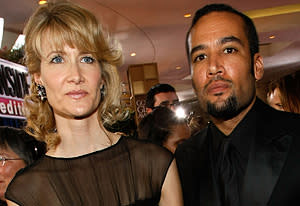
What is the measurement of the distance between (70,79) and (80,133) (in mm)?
249

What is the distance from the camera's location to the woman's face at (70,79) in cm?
159

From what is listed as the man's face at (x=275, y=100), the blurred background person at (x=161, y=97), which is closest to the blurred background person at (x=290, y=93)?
the man's face at (x=275, y=100)

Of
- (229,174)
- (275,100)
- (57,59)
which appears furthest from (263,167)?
(275,100)

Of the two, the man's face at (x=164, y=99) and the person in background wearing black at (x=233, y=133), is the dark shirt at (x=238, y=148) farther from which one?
the man's face at (x=164, y=99)

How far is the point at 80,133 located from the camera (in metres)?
1.68

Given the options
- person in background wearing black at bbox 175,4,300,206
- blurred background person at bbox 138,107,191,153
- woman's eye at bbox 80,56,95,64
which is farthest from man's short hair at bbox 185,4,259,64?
blurred background person at bbox 138,107,191,153

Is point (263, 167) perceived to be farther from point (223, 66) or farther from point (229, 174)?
point (223, 66)

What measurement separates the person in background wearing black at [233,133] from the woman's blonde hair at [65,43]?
0.41 meters

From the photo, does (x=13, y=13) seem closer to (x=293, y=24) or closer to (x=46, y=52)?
(x=46, y=52)

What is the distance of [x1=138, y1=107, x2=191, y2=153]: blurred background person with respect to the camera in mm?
2777

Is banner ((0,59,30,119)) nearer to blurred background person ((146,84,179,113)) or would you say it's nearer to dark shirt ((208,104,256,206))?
blurred background person ((146,84,179,113))

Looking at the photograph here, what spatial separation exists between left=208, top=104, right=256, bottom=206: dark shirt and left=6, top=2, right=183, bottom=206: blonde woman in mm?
197

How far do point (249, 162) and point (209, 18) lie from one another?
758 millimetres

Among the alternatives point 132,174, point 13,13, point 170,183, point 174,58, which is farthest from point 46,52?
point 174,58
